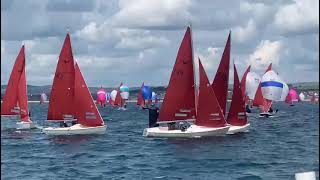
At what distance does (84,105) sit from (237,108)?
48.5 ft

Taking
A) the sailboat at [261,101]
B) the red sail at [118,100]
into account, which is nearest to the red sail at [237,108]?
the sailboat at [261,101]

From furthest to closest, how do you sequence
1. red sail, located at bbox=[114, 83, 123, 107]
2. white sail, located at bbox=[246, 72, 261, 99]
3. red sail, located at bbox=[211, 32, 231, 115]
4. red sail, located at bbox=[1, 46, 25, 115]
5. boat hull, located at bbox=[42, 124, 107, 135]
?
1. red sail, located at bbox=[114, 83, 123, 107]
2. white sail, located at bbox=[246, 72, 261, 99]
3. red sail, located at bbox=[1, 46, 25, 115]
4. red sail, located at bbox=[211, 32, 231, 115]
5. boat hull, located at bbox=[42, 124, 107, 135]

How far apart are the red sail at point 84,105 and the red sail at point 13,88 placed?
10.7m

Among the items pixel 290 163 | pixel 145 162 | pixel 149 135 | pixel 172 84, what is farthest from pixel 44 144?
pixel 290 163

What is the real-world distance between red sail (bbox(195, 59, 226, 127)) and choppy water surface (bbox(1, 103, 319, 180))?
5.30 feet

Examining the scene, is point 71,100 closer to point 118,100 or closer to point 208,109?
point 208,109

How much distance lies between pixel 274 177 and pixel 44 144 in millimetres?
27013

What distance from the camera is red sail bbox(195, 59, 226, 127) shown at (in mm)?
53125

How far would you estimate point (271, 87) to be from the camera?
91250 millimetres

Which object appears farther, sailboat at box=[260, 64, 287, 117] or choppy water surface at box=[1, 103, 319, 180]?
sailboat at box=[260, 64, 287, 117]

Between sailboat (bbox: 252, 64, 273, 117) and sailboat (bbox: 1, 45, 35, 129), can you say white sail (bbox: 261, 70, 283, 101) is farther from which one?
sailboat (bbox: 1, 45, 35, 129)

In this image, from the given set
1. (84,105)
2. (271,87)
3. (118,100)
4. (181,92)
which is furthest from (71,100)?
(118,100)

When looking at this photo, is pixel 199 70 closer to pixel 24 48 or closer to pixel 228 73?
pixel 228 73

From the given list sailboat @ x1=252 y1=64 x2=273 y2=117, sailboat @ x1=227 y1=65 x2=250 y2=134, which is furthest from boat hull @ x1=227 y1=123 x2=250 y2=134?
sailboat @ x1=252 y1=64 x2=273 y2=117
